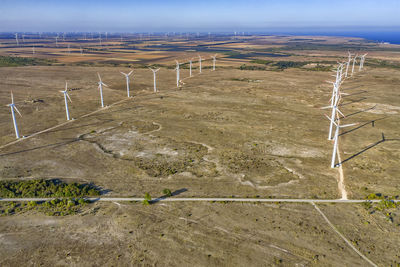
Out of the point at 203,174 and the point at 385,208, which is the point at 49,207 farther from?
the point at 385,208

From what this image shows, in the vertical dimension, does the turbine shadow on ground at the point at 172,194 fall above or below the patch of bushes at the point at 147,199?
below

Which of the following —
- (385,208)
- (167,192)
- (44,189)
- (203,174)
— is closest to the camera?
(385,208)

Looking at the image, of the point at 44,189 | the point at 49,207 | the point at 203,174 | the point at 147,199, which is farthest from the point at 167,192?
the point at 44,189

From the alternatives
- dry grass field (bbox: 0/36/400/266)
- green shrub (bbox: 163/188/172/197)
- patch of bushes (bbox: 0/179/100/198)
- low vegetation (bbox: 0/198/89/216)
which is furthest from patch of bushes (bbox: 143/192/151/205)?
low vegetation (bbox: 0/198/89/216)

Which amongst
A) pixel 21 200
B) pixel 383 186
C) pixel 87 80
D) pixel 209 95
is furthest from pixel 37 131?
pixel 87 80

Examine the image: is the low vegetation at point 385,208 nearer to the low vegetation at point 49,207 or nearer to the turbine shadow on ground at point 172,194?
the turbine shadow on ground at point 172,194

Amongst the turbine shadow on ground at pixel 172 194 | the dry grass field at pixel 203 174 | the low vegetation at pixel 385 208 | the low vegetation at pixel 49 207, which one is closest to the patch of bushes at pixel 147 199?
the turbine shadow on ground at pixel 172 194
